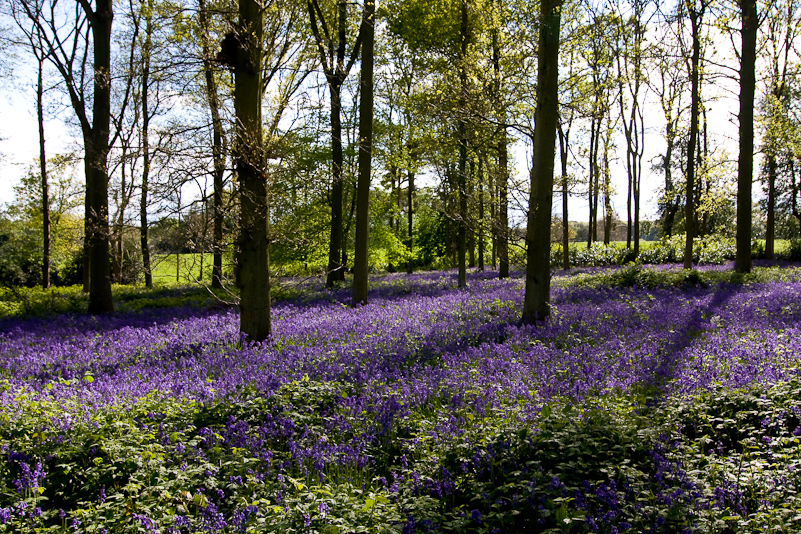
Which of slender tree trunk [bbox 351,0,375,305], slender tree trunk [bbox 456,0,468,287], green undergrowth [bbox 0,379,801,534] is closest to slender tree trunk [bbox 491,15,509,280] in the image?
slender tree trunk [bbox 456,0,468,287]

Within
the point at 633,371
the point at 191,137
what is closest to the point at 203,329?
the point at 191,137

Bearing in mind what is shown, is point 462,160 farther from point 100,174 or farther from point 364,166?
point 100,174

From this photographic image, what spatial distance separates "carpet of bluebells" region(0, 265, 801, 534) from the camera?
3.27 meters

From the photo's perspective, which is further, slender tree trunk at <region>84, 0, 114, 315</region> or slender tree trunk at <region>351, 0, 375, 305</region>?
slender tree trunk at <region>351, 0, 375, 305</region>

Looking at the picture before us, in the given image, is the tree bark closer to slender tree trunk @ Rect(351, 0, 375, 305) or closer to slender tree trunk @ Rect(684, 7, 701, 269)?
slender tree trunk @ Rect(684, 7, 701, 269)

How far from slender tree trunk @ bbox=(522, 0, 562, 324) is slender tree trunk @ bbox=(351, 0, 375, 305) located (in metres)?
5.07

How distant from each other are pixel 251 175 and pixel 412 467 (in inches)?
219

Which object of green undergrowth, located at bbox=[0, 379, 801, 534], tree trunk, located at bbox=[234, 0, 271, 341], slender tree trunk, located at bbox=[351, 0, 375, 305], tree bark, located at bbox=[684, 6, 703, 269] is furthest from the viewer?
tree bark, located at bbox=[684, 6, 703, 269]

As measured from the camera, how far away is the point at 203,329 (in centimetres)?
1008

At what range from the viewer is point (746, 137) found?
15.1m

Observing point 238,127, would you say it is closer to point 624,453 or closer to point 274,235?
point 274,235

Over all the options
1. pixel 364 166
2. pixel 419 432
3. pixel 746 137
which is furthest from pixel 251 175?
pixel 746 137

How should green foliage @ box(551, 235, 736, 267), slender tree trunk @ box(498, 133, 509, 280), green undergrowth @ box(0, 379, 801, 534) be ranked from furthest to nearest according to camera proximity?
1. green foliage @ box(551, 235, 736, 267)
2. slender tree trunk @ box(498, 133, 509, 280)
3. green undergrowth @ box(0, 379, 801, 534)

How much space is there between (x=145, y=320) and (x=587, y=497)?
1176 centimetres
